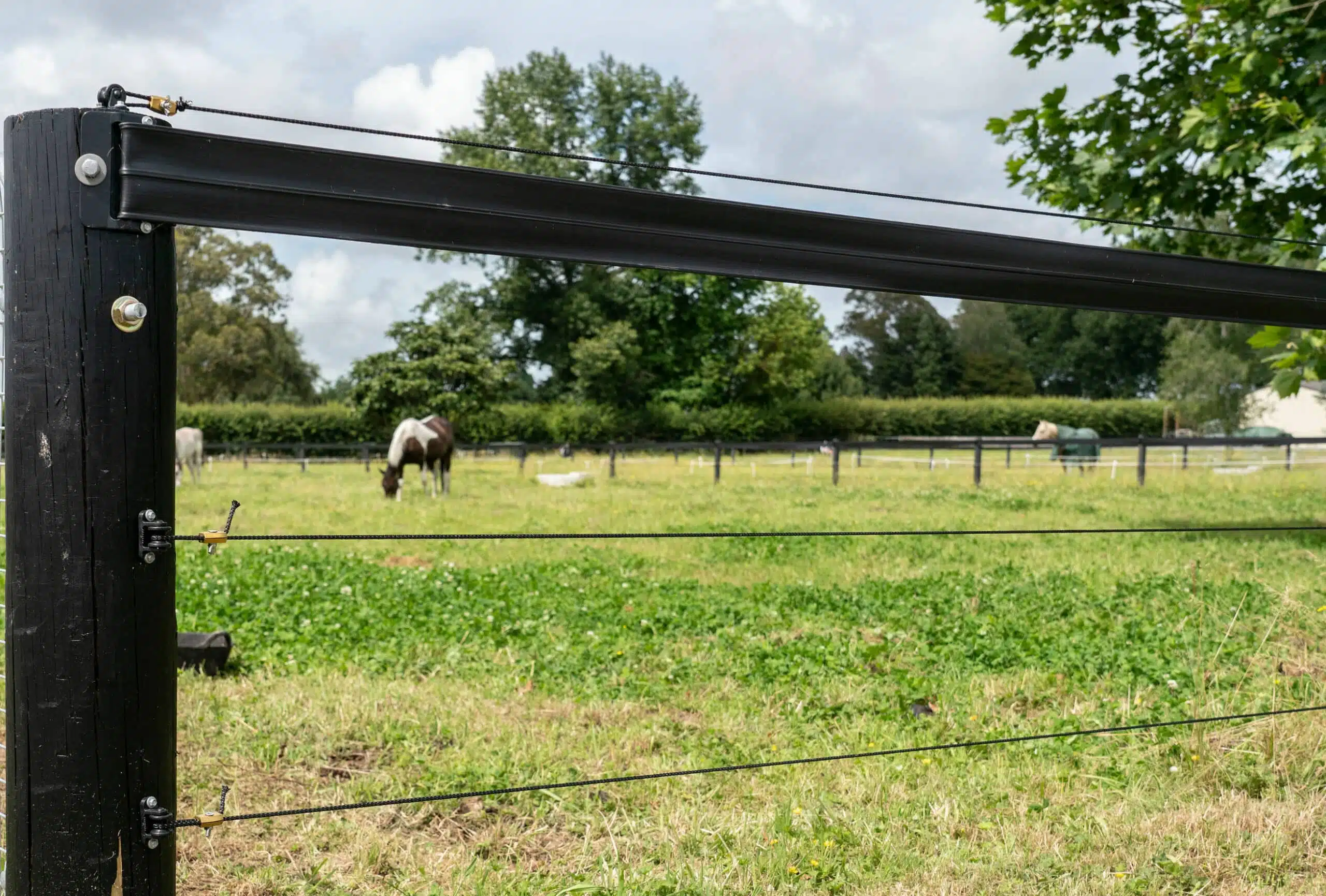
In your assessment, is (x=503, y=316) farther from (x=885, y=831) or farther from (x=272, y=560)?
(x=885, y=831)

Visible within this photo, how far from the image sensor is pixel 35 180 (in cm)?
172

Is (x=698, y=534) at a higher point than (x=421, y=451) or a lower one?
higher

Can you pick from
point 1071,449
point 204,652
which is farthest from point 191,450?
point 1071,449

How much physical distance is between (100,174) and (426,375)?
36639mm

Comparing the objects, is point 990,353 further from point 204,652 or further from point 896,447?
point 204,652

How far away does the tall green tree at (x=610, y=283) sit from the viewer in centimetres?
4731

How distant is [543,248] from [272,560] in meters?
8.35

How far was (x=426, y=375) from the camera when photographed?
37.4m

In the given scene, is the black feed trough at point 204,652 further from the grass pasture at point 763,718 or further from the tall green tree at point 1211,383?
the tall green tree at point 1211,383

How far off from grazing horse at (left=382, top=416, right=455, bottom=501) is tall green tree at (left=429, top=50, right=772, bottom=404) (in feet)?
88.6

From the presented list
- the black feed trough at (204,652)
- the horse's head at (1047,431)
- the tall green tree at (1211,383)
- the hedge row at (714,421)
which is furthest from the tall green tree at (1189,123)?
the tall green tree at (1211,383)

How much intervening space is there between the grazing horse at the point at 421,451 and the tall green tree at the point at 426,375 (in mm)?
18168

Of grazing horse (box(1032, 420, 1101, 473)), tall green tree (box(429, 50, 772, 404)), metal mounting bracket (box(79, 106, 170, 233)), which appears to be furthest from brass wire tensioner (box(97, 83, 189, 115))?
tall green tree (box(429, 50, 772, 404))

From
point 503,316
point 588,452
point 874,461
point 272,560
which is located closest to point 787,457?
point 874,461
